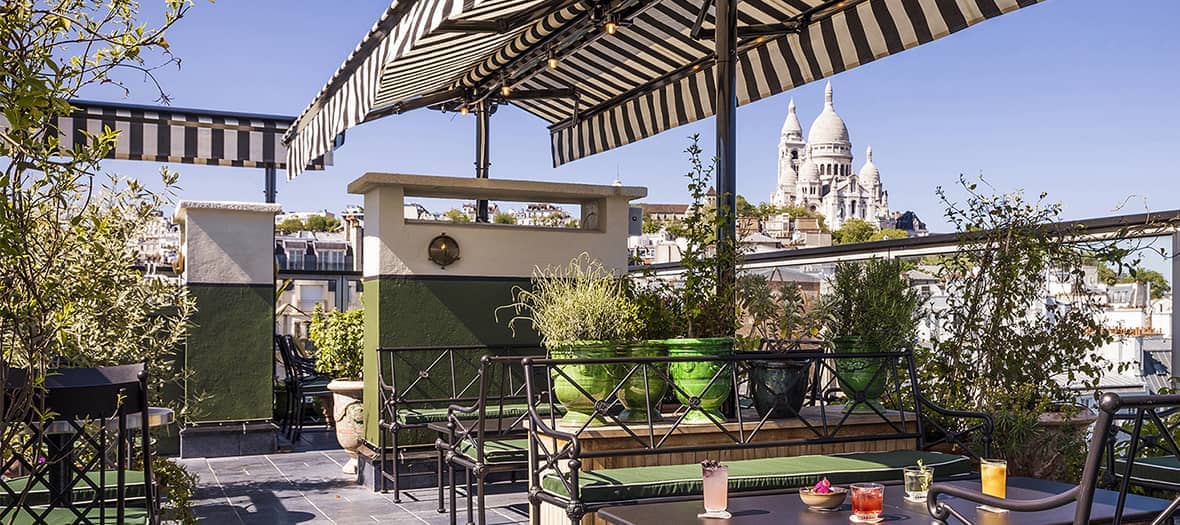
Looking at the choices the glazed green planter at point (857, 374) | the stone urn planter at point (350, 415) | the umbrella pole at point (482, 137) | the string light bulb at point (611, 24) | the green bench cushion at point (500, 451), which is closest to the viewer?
the glazed green planter at point (857, 374)

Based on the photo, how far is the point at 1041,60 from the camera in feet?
258

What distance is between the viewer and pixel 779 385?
3.82 meters

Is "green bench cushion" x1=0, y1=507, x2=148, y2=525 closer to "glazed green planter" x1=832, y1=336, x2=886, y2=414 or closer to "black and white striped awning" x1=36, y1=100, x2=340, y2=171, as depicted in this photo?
"glazed green planter" x1=832, y1=336, x2=886, y2=414

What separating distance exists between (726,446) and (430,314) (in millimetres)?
2607

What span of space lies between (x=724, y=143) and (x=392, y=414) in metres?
2.38

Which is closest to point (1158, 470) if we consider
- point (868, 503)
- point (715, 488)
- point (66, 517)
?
point (868, 503)

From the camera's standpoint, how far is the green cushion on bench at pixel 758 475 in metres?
3.10

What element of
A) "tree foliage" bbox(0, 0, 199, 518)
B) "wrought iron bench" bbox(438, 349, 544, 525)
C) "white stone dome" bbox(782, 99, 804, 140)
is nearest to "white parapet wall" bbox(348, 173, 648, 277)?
"wrought iron bench" bbox(438, 349, 544, 525)

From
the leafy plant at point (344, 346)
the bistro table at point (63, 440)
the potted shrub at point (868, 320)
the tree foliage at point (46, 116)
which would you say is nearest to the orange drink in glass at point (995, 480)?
the potted shrub at point (868, 320)

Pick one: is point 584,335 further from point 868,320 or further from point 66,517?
point 66,517

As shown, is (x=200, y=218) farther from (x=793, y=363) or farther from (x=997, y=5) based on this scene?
(x=997, y=5)

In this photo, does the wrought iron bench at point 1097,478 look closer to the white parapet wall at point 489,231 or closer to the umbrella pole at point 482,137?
the white parapet wall at point 489,231

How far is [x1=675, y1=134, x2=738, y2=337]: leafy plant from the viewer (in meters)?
4.10

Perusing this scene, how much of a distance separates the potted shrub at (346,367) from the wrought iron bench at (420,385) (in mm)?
407
